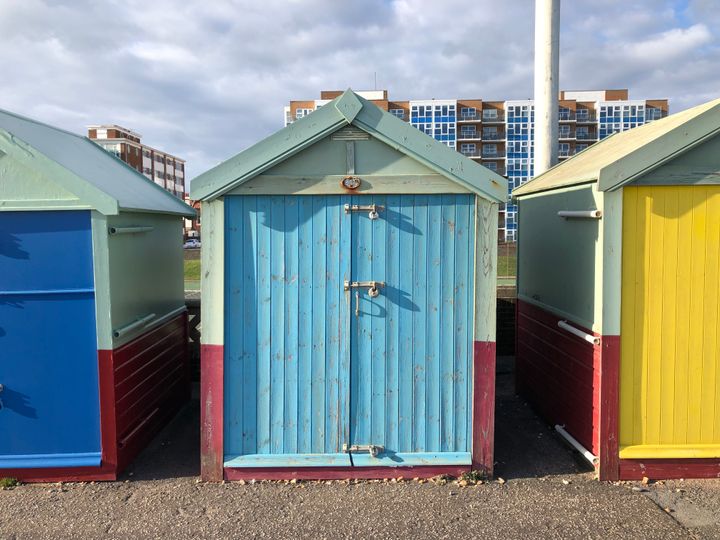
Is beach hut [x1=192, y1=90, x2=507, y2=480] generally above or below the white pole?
below

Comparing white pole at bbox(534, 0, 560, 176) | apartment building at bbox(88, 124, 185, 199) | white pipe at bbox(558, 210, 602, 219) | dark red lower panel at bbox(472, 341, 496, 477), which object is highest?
apartment building at bbox(88, 124, 185, 199)

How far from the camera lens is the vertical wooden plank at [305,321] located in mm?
4496

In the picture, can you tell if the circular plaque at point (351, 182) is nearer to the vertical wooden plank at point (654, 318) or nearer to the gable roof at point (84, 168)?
the gable roof at point (84, 168)

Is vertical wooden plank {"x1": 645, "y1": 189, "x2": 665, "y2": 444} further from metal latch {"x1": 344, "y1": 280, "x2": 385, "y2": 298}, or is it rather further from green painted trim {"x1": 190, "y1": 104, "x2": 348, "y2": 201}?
green painted trim {"x1": 190, "y1": 104, "x2": 348, "y2": 201}

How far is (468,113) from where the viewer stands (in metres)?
71.4

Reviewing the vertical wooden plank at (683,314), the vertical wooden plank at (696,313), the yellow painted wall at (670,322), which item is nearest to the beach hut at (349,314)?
the yellow painted wall at (670,322)

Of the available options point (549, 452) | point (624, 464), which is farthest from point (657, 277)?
point (549, 452)

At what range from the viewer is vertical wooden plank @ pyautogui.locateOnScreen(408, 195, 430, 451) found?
14.8 ft

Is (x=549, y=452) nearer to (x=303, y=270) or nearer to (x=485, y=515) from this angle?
(x=485, y=515)

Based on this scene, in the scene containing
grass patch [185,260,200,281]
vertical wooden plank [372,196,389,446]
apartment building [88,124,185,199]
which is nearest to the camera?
vertical wooden plank [372,196,389,446]

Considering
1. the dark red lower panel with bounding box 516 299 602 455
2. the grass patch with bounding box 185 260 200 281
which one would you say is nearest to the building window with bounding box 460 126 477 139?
the grass patch with bounding box 185 260 200 281

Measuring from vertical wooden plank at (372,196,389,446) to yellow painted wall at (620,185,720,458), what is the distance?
1.98 meters

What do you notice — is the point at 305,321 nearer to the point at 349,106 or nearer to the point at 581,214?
the point at 349,106

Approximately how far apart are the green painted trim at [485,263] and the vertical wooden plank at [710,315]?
1.72 m
